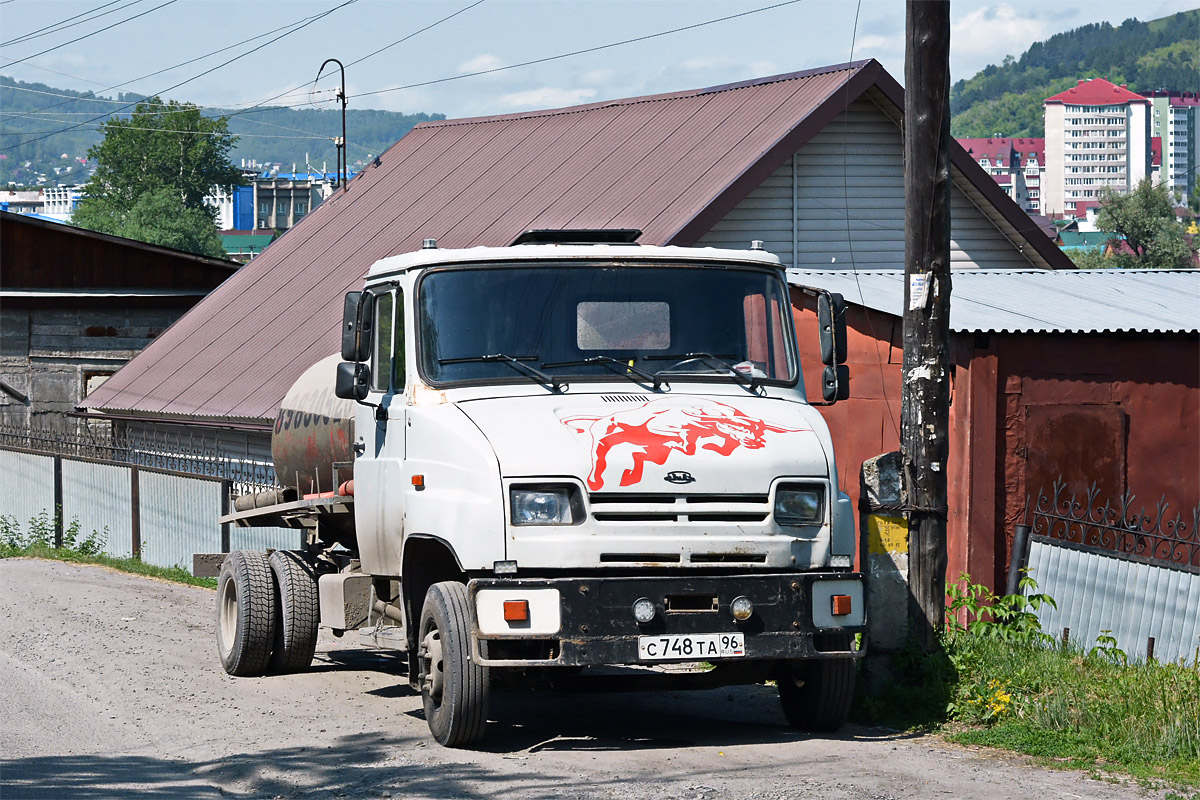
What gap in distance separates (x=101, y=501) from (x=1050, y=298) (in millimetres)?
13138

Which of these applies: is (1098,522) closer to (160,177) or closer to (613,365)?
(613,365)

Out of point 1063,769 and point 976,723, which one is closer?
point 1063,769

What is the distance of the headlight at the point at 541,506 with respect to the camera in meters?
7.52

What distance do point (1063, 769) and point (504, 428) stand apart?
322 centimetres

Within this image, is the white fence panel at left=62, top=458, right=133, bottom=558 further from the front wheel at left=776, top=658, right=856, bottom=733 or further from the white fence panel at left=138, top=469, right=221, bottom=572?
the front wheel at left=776, top=658, right=856, bottom=733

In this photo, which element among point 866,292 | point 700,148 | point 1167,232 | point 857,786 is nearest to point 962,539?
point 866,292

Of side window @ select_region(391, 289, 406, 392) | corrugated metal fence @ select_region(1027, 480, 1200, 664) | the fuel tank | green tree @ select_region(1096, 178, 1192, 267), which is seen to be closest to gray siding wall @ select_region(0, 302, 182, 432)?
the fuel tank

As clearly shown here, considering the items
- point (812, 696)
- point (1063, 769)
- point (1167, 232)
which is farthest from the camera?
point (1167, 232)

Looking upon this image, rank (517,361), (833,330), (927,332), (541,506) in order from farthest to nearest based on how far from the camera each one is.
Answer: (927,332) → (833,330) → (517,361) → (541,506)

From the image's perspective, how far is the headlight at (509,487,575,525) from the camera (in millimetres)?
7523

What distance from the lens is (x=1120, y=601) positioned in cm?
1016

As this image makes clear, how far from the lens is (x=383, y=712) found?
364 inches

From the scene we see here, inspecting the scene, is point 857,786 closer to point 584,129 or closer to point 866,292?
point 866,292

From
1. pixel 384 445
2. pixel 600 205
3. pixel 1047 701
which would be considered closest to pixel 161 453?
pixel 600 205
